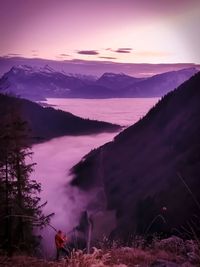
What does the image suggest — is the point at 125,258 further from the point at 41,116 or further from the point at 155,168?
the point at 155,168

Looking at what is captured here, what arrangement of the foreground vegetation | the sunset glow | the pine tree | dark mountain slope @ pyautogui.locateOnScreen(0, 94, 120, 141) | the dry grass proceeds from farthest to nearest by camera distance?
dark mountain slope @ pyautogui.locateOnScreen(0, 94, 120, 141), the pine tree, the sunset glow, the dry grass, the foreground vegetation

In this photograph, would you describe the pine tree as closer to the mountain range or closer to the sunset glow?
the mountain range

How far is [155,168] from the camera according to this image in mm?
29375

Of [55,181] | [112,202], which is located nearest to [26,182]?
[55,181]

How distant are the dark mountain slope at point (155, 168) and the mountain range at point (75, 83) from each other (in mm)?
7699

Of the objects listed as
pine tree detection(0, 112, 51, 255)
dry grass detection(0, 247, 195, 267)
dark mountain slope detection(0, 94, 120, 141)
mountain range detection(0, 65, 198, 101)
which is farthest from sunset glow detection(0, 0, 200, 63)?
dry grass detection(0, 247, 195, 267)

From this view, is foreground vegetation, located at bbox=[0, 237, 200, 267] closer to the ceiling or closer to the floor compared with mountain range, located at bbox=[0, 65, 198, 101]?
closer to the floor

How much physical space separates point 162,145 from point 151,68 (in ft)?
74.4

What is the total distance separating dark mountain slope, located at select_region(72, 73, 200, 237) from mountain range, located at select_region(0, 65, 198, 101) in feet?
25.3

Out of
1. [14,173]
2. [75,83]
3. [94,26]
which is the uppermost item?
[94,26]

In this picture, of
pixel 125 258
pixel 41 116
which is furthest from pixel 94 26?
pixel 125 258

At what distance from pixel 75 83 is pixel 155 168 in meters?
20.1

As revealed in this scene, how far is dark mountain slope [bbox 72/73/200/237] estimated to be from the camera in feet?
74.3

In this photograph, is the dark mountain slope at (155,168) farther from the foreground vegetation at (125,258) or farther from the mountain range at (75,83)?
the foreground vegetation at (125,258)
